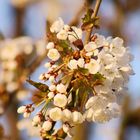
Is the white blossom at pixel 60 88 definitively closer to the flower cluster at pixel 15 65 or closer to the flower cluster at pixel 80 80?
the flower cluster at pixel 80 80

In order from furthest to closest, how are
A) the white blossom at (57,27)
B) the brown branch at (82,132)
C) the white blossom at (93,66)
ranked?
the brown branch at (82,132), the white blossom at (57,27), the white blossom at (93,66)

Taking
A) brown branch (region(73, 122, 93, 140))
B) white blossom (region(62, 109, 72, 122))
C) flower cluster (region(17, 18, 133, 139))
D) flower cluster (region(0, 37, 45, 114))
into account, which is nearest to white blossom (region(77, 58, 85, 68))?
flower cluster (region(17, 18, 133, 139))

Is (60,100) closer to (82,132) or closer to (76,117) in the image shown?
(76,117)

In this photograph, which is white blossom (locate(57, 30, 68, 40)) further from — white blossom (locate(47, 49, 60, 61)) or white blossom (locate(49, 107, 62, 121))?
white blossom (locate(49, 107, 62, 121))

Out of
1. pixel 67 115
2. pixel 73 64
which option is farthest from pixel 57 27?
pixel 67 115

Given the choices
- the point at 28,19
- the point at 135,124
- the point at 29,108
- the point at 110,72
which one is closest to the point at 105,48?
the point at 110,72

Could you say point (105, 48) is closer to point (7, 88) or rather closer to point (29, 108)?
point (29, 108)

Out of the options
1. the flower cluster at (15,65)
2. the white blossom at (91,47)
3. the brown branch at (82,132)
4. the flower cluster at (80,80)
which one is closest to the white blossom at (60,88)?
the flower cluster at (80,80)

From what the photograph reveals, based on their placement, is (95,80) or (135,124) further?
(135,124)
